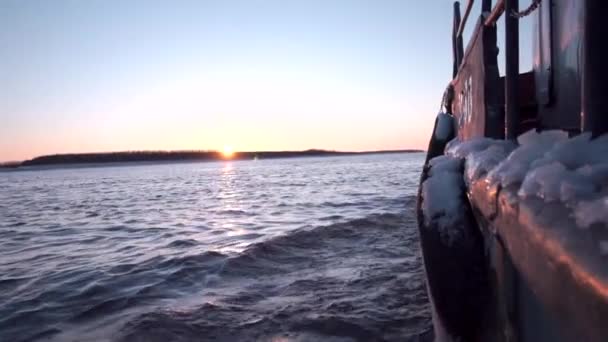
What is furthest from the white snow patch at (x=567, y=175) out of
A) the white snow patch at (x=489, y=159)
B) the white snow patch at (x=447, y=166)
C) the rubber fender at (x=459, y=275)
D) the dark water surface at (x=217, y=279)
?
the dark water surface at (x=217, y=279)

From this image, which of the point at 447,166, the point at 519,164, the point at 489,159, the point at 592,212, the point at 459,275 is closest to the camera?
the point at 592,212

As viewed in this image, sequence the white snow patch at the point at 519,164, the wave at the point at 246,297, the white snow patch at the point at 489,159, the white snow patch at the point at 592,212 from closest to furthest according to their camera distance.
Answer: the white snow patch at the point at 592,212 → the white snow patch at the point at 519,164 → the white snow patch at the point at 489,159 → the wave at the point at 246,297

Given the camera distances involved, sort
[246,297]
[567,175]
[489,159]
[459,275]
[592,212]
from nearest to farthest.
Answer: [592,212], [567,175], [489,159], [459,275], [246,297]

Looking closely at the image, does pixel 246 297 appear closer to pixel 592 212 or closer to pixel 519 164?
pixel 519 164

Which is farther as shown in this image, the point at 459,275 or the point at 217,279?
the point at 217,279

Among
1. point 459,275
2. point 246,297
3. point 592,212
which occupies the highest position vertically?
point 592,212

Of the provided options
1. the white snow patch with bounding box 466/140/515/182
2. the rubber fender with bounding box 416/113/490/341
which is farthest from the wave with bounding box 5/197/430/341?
the white snow patch with bounding box 466/140/515/182

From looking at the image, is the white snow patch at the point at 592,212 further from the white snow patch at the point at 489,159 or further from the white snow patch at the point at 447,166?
the white snow patch at the point at 447,166

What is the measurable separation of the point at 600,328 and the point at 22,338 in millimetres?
4567

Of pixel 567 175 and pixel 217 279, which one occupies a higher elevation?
pixel 567 175

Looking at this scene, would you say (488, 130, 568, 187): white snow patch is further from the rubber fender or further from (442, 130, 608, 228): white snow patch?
the rubber fender

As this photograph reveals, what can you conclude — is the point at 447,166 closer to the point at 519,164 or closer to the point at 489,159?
the point at 489,159

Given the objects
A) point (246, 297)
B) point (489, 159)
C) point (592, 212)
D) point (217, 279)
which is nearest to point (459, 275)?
point (489, 159)

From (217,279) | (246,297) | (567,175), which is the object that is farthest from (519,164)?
(217,279)
